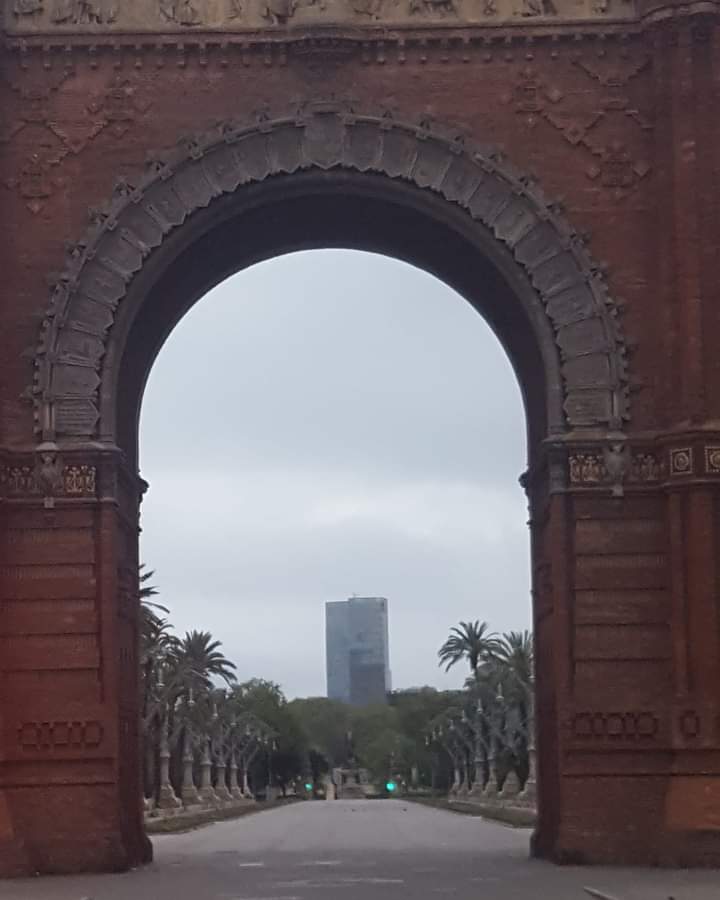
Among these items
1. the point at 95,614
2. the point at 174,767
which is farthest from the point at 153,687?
the point at 95,614

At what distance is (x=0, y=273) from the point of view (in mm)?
31562

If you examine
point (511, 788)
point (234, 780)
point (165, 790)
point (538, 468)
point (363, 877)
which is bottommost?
point (234, 780)

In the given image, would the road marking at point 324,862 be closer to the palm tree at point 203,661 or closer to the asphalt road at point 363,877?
the asphalt road at point 363,877

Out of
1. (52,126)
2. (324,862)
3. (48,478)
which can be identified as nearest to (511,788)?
(324,862)

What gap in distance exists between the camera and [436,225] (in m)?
33.2

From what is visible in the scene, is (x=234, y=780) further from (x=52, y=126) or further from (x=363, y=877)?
(x=363, y=877)

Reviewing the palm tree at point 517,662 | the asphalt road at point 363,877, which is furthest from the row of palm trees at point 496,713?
the asphalt road at point 363,877

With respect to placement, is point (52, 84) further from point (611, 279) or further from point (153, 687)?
point (153, 687)

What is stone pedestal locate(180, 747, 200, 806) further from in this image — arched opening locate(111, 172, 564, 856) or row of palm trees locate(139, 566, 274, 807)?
arched opening locate(111, 172, 564, 856)

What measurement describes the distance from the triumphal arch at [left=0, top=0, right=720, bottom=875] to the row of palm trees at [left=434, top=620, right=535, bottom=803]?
3834 centimetres

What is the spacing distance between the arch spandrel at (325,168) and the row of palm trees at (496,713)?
3862 centimetres

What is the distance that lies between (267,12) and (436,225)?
449 centimetres

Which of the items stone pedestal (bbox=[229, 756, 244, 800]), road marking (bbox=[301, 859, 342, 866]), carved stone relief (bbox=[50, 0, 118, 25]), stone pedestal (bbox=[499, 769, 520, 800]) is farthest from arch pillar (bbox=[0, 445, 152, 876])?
stone pedestal (bbox=[229, 756, 244, 800])

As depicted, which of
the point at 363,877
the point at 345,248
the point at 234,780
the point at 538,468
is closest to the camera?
the point at 363,877
